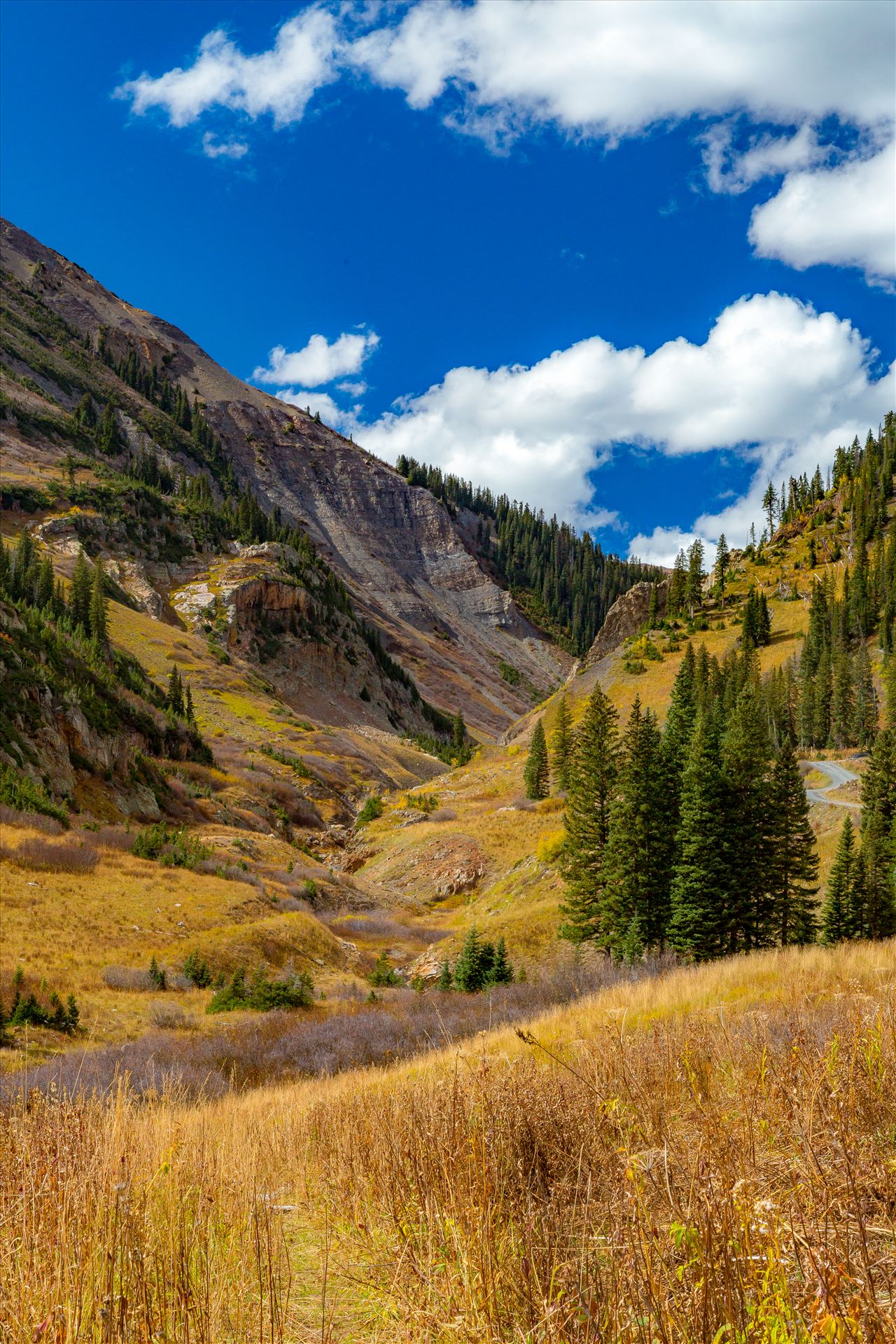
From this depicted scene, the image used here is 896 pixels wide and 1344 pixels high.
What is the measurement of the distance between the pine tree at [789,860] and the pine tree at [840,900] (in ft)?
1.64

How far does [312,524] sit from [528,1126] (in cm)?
17509

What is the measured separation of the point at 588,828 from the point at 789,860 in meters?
7.67

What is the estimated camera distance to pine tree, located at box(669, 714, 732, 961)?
972 inches

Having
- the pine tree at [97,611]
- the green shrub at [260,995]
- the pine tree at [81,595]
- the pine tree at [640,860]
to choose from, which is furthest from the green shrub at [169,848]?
the pine tree at [81,595]

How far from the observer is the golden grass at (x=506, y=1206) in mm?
2492

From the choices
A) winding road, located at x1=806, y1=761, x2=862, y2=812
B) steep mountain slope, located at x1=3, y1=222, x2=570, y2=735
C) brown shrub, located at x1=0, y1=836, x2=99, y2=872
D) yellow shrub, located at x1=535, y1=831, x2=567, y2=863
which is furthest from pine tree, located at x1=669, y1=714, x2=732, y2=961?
steep mountain slope, located at x1=3, y1=222, x2=570, y2=735

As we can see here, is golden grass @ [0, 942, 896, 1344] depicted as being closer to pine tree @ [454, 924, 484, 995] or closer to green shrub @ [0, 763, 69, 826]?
pine tree @ [454, 924, 484, 995]

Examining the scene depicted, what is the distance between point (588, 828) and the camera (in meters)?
30.9

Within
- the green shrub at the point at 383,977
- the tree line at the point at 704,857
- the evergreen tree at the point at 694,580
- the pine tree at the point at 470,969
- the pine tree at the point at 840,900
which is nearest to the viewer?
the pine tree at the point at 470,969

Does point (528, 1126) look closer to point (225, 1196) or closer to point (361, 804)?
point (225, 1196)

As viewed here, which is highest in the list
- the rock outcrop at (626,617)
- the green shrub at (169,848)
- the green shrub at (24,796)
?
the rock outcrop at (626,617)

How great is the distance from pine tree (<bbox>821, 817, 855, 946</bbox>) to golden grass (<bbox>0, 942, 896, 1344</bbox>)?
75.6ft

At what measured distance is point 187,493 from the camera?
126 meters

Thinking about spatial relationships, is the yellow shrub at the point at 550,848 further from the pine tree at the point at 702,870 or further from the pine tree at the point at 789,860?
the pine tree at the point at 702,870
